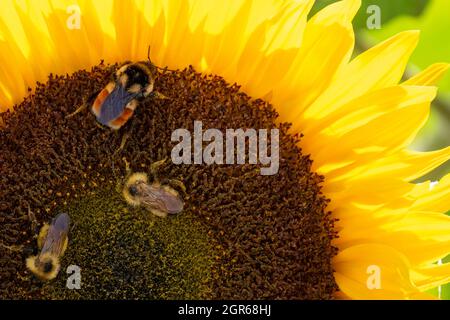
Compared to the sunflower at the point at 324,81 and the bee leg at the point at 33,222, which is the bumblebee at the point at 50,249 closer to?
the bee leg at the point at 33,222

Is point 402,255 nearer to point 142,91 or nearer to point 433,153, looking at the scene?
point 433,153

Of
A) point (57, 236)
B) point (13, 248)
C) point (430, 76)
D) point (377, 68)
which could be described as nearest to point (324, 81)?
point (377, 68)

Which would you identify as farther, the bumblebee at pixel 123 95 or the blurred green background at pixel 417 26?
the blurred green background at pixel 417 26

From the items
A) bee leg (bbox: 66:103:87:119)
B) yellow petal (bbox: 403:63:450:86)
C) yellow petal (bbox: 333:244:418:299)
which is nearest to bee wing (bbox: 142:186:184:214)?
bee leg (bbox: 66:103:87:119)

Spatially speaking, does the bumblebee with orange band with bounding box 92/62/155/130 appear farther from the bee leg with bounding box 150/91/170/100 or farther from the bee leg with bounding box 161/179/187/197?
the bee leg with bounding box 161/179/187/197

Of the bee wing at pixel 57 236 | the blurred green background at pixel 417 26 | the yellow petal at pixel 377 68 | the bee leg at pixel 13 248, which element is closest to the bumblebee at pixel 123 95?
the bee wing at pixel 57 236

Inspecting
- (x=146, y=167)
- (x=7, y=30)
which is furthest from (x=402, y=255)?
(x=7, y=30)
